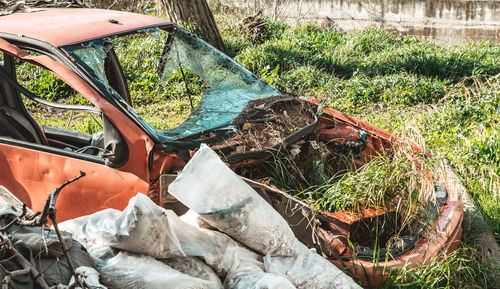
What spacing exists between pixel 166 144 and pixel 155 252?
0.89 meters

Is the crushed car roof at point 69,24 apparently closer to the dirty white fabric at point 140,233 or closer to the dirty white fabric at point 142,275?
the dirty white fabric at point 140,233

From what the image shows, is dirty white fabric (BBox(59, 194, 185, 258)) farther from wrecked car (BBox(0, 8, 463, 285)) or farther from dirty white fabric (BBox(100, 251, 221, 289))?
wrecked car (BBox(0, 8, 463, 285))

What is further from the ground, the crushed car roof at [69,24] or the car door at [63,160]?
the crushed car roof at [69,24]

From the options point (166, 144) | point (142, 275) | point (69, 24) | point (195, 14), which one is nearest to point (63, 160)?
point (166, 144)

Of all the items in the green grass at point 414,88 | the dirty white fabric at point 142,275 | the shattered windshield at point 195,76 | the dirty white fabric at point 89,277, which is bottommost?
the green grass at point 414,88

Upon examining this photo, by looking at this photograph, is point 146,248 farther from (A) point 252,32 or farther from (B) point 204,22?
(A) point 252,32

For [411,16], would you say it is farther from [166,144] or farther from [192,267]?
[192,267]

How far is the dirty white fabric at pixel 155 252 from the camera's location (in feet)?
8.30

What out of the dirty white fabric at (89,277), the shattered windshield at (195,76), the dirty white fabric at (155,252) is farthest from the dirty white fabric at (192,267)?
the shattered windshield at (195,76)

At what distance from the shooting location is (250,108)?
161 inches

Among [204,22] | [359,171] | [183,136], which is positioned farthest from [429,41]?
[183,136]

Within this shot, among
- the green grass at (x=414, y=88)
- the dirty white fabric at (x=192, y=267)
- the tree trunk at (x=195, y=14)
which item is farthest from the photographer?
the tree trunk at (x=195, y=14)

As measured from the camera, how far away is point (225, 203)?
2.87m

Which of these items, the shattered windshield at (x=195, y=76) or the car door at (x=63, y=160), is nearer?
the car door at (x=63, y=160)
